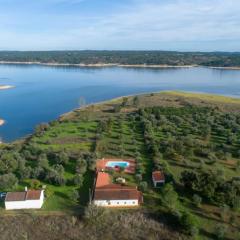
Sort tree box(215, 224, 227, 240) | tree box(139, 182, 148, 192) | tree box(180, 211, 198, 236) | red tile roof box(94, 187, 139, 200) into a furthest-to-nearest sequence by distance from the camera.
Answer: tree box(139, 182, 148, 192), red tile roof box(94, 187, 139, 200), tree box(180, 211, 198, 236), tree box(215, 224, 227, 240)

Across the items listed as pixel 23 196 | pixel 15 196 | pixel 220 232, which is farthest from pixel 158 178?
pixel 15 196

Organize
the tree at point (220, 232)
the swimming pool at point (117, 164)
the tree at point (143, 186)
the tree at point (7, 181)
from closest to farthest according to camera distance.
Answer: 1. the tree at point (220, 232)
2. the tree at point (143, 186)
3. the tree at point (7, 181)
4. the swimming pool at point (117, 164)

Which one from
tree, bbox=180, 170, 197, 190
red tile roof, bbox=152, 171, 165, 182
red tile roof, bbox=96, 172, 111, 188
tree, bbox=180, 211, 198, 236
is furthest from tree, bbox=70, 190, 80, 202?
tree, bbox=180, 170, 197, 190

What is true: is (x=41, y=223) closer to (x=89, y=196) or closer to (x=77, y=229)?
(x=77, y=229)

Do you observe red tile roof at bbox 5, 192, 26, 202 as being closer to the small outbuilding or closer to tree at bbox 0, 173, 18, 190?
tree at bbox 0, 173, 18, 190

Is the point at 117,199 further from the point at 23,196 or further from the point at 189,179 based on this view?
the point at 23,196

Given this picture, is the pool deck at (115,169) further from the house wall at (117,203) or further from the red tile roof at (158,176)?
the house wall at (117,203)

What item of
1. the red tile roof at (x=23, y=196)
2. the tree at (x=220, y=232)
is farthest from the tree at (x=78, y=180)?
the tree at (x=220, y=232)
